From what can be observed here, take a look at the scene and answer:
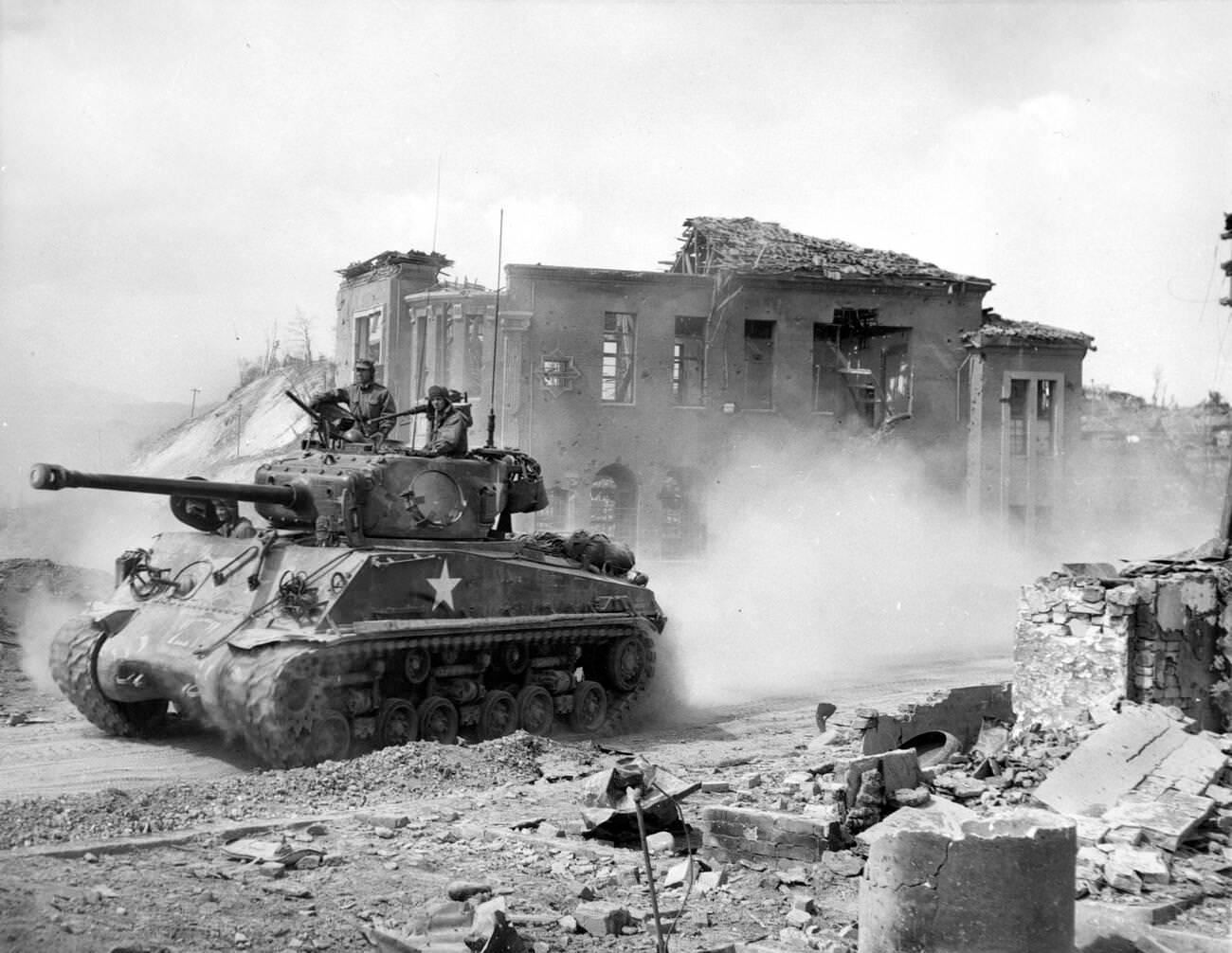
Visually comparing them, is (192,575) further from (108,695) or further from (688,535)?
(688,535)

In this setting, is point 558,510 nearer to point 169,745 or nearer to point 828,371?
point 828,371

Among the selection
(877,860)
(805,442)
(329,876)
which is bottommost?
(329,876)

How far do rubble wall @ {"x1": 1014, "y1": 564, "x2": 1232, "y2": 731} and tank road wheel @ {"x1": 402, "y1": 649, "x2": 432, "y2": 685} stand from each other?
4777 mm

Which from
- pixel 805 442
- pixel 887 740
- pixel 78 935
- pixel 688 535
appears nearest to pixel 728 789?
pixel 887 740

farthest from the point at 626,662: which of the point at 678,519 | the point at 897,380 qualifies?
the point at 897,380

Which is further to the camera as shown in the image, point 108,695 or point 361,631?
point 108,695

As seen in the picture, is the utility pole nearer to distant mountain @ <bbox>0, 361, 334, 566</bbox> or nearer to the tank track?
the tank track

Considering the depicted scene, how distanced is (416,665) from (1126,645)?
556 cm

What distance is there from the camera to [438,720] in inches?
446

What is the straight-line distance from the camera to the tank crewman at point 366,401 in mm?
12742

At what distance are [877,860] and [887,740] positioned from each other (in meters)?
4.93

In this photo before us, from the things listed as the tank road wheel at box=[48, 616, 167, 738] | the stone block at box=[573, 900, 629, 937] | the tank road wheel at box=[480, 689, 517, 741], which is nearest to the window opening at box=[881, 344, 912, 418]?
the tank road wheel at box=[480, 689, 517, 741]

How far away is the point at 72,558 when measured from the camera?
28234 millimetres

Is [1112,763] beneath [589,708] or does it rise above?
above
